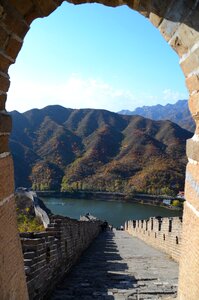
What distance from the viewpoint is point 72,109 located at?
461ft

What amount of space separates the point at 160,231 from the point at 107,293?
639cm

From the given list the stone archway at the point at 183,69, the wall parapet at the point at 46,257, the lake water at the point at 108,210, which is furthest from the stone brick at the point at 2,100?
the lake water at the point at 108,210

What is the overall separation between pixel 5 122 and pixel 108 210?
52.4 m

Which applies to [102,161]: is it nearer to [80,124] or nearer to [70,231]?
[80,124]

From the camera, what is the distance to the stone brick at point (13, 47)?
2488 mm

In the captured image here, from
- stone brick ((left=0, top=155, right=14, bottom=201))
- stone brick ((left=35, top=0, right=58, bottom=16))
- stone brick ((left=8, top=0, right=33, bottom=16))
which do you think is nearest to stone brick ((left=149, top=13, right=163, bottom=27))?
stone brick ((left=35, top=0, right=58, bottom=16))

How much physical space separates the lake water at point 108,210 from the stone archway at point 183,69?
41.9 meters

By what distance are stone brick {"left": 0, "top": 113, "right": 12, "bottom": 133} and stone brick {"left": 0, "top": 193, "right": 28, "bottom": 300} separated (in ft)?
0.83

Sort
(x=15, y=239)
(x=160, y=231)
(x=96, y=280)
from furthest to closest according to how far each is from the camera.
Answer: (x=160, y=231) → (x=96, y=280) → (x=15, y=239)

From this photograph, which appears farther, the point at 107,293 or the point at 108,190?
the point at 108,190

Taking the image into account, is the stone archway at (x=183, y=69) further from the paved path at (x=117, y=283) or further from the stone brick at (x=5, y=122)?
the paved path at (x=117, y=283)

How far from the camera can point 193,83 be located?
7.69 ft

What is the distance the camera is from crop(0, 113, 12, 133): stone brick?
2.57 metres

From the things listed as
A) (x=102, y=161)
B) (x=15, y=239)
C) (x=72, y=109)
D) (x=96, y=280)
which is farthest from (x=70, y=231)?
(x=72, y=109)
